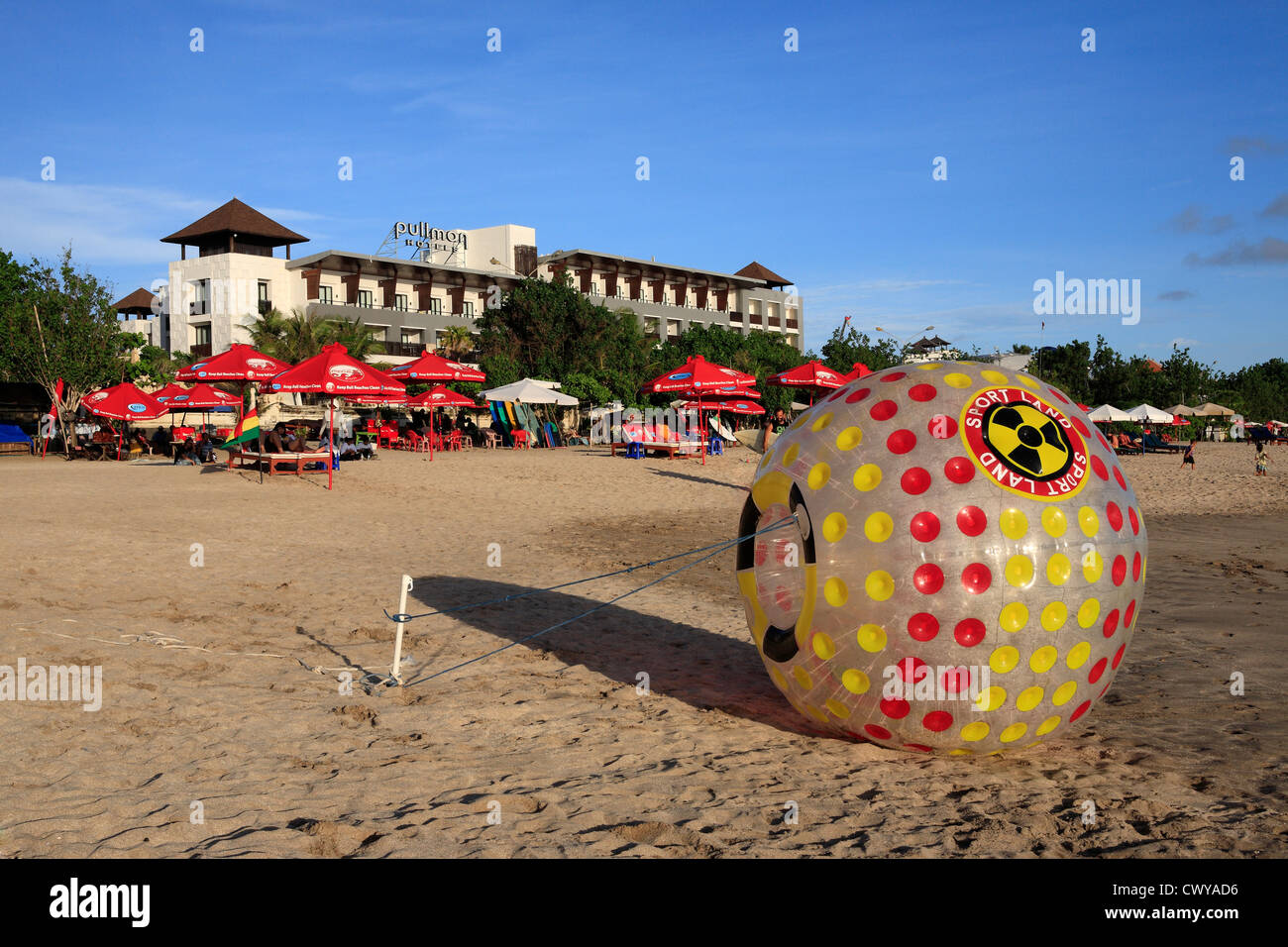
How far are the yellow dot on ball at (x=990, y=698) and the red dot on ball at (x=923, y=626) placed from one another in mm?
396

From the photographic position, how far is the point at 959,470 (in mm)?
4562

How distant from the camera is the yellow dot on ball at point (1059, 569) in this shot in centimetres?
446

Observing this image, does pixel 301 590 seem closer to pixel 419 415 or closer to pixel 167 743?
pixel 167 743

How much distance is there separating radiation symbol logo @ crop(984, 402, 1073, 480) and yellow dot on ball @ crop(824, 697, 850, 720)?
59.9 inches

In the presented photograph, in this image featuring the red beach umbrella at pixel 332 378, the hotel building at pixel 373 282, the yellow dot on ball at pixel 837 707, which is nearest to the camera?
the yellow dot on ball at pixel 837 707

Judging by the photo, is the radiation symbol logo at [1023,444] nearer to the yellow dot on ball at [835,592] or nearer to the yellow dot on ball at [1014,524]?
the yellow dot on ball at [1014,524]

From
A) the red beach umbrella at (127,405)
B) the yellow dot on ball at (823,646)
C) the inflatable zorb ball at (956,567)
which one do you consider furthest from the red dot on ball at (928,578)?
the red beach umbrella at (127,405)

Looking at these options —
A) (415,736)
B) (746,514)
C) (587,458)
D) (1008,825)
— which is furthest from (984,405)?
(587,458)

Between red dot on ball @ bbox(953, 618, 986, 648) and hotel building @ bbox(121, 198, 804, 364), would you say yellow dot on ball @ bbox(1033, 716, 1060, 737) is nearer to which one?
red dot on ball @ bbox(953, 618, 986, 648)

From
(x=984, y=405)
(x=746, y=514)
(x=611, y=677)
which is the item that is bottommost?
(x=611, y=677)

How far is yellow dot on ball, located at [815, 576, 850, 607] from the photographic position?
183 inches

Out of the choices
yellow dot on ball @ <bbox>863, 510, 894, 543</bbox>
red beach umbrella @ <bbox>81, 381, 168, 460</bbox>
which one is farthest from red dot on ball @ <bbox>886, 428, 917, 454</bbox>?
red beach umbrella @ <bbox>81, 381, 168, 460</bbox>

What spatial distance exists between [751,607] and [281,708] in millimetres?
2949

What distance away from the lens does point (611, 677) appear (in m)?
6.74
